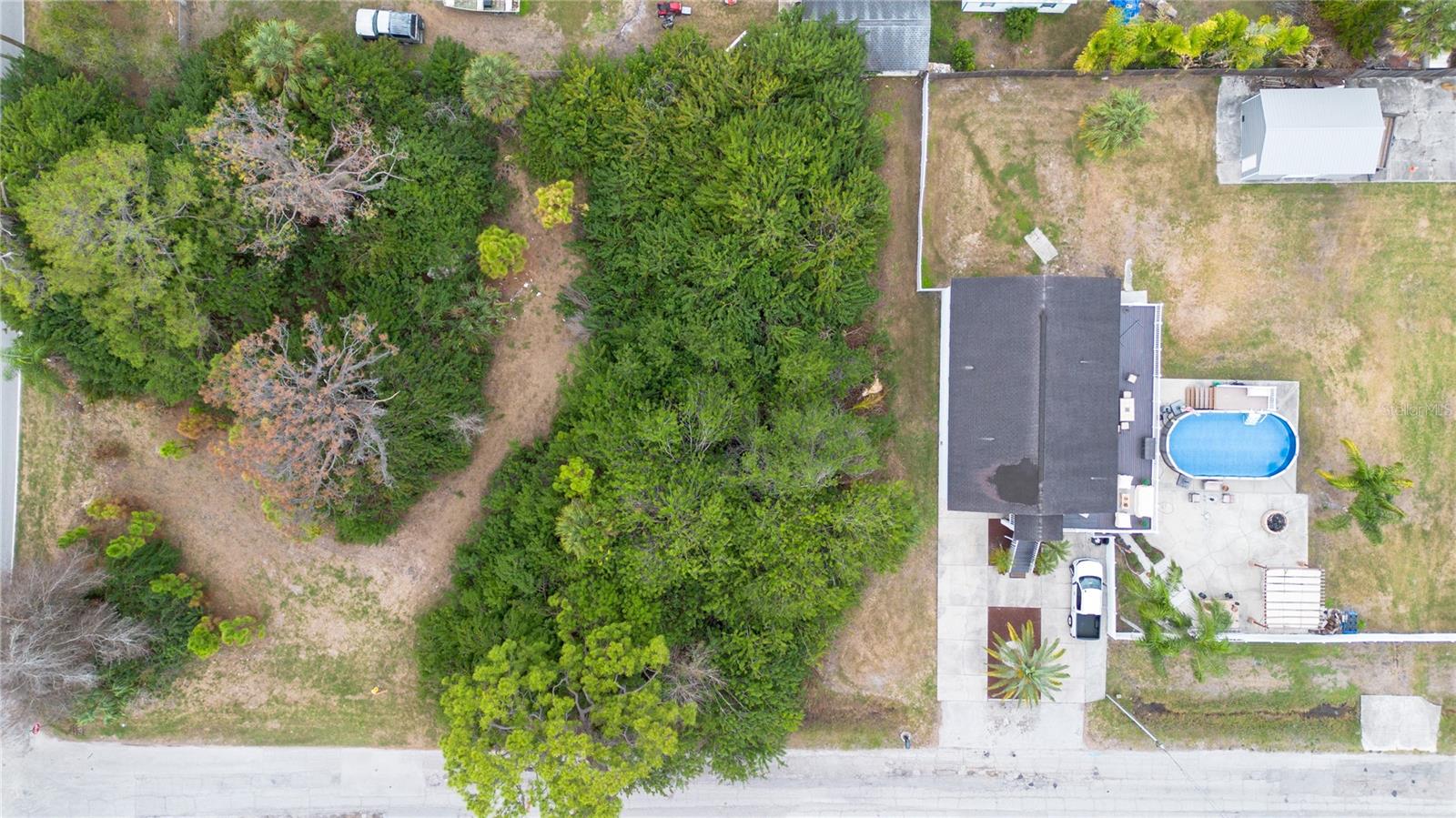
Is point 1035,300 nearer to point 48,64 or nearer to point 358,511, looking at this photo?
point 358,511

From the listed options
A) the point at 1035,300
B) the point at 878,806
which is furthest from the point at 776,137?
the point at 878,806

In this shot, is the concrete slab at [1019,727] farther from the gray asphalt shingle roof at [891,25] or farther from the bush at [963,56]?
the gray asphalt shingle roof at [891,25]

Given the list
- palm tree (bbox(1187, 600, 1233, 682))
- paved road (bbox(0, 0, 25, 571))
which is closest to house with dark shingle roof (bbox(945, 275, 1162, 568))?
palm tree (bbox(1187, 600, 1233, 682))

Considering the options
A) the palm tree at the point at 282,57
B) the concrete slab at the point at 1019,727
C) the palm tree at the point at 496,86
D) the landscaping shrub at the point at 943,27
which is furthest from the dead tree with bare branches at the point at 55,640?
the landscaping shrub at the point at 943,27

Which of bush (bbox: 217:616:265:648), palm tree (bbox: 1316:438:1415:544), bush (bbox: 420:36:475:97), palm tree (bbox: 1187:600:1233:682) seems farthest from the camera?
bush (bbox: 217:616:265:648)

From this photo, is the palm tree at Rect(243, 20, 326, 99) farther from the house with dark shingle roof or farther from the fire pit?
the fire pit

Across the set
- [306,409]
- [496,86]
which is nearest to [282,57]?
[496,86]
